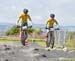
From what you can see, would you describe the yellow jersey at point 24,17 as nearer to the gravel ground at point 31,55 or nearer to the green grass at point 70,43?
the gravel ground at point 31,55

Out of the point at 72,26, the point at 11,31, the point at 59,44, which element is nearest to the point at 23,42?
the point at 59,44

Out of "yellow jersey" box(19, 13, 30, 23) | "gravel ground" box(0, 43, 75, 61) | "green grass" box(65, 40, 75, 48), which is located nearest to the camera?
"gravel ground" box(0, 43, 75, 61)

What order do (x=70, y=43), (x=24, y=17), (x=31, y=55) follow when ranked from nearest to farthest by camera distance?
(x=31, y=55), (x=24, y=17), (x=70, y=43)

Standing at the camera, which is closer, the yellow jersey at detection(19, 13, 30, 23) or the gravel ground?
the gravel ground

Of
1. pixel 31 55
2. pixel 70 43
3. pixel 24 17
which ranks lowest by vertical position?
pixel 70 43

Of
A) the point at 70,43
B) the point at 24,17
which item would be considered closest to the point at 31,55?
the point at 24,17

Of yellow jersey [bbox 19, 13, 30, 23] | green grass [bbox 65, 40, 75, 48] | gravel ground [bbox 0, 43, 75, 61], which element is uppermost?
yellow jersey [bbox 19, 13, 30, 23]

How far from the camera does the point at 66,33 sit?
25.8 m

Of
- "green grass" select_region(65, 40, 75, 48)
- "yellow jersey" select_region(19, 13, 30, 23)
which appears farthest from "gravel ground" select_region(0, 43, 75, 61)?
"green grass" select_region(65, 40, 75, 48)

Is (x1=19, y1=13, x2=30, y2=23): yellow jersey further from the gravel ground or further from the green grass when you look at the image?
the green grass

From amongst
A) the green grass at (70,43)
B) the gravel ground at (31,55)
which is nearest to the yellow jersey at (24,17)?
the gravel ground at (31,55)

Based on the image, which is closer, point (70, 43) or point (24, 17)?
point (24, 17)

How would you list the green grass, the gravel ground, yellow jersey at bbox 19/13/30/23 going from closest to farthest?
the gravel ground
yellow jersey at bbox 19/13/30/23
the green grass

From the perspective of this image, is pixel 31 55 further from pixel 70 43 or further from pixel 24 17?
pixel 70 43
